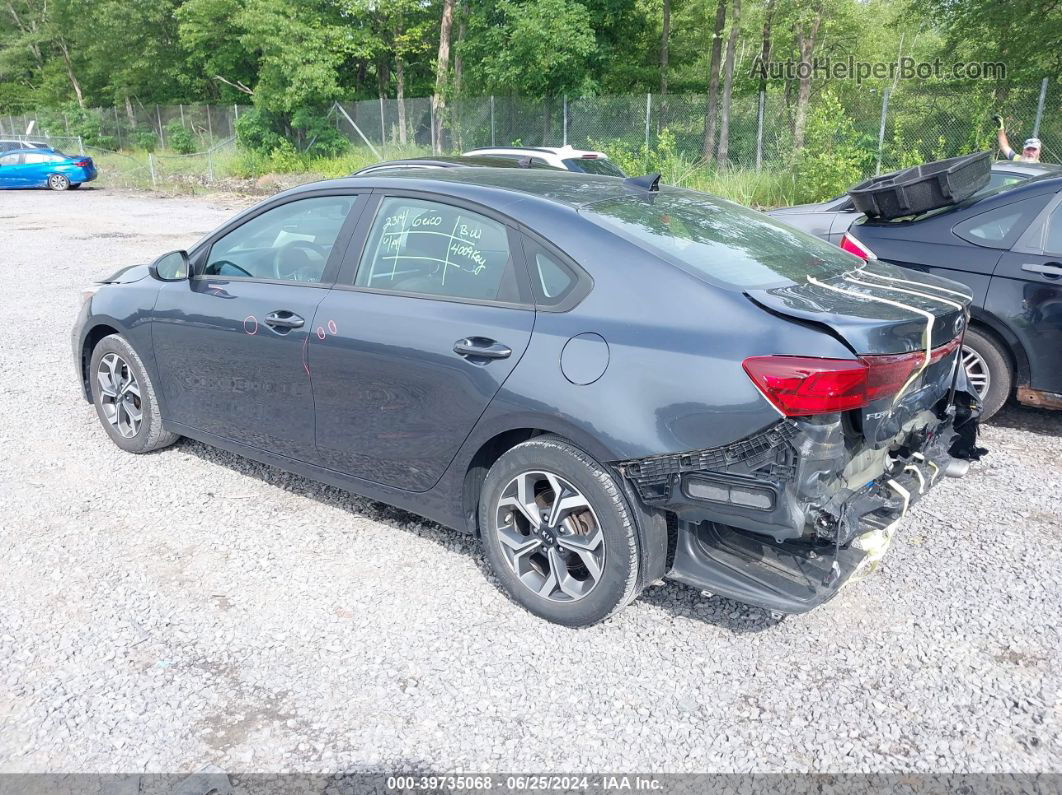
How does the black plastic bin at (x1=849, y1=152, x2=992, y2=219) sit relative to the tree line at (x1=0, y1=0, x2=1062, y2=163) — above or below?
below

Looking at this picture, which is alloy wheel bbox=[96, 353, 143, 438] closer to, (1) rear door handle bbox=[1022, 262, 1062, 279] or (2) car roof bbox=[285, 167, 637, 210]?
(2) car roof bbox=[285, 167, 637, 210]

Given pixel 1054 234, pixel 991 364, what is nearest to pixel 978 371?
pixel 991 364

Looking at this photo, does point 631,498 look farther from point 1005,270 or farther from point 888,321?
point 1005,270

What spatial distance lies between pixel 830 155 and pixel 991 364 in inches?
439

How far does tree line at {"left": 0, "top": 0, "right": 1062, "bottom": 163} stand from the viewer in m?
20.4

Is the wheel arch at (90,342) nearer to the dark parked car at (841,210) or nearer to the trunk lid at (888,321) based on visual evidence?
the trunk lid at (888,321)

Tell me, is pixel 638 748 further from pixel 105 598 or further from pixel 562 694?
pixel 105 598

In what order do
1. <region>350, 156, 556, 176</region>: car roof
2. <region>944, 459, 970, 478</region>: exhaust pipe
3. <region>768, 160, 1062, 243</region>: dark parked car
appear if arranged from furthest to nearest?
<region>768, 160, 1062, 243</region>: dark parked car
<region>350, 156, 556, 176</region>: car roof
<region>944, 459, 970, 478</region>: exhaust pipe

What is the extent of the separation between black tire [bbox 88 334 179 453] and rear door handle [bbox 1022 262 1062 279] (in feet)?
17.4

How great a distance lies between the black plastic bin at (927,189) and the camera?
5.37 metres

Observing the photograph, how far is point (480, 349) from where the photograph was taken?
3252mm

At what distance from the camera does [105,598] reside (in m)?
3.51

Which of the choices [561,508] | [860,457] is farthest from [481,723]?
[860,457]

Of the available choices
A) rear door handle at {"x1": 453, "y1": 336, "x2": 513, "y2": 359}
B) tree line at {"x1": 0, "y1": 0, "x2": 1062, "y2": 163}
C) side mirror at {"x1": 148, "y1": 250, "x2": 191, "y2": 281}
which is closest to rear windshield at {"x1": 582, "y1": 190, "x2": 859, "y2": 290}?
rear door handle at {"x1": 453, "y1": 336, "x2": 513, "y2": 359}
